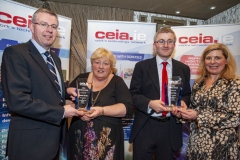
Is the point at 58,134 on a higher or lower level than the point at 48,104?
lower

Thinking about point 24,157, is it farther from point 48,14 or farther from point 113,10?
point 113,10

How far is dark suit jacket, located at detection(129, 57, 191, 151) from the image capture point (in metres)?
2.25

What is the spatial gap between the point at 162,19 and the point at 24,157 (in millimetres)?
5670

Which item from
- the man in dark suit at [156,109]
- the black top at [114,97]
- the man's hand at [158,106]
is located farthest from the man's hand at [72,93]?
the man's hand at [158,106]

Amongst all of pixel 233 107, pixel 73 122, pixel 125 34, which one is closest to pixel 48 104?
pixel 73 122

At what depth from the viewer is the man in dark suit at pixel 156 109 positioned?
7.33ft

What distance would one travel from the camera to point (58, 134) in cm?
176

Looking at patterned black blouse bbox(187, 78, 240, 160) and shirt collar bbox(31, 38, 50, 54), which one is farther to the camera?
patterned black blouse bbox(187, 78, 240, 160)

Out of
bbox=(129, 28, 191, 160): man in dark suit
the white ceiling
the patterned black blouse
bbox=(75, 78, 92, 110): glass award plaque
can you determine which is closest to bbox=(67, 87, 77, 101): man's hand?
bbox=(75, 78, 92, 110): glass award plaque

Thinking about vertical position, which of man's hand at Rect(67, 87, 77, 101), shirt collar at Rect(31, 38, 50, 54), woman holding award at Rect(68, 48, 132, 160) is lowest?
woman holding award at Rect(68, 48, 132, 160)

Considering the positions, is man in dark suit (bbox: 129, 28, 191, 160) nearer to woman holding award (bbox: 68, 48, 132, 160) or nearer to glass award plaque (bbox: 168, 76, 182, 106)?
glass award plaque (bbox: 168, 76, 182, 106)

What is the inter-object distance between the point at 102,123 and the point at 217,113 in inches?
45.0

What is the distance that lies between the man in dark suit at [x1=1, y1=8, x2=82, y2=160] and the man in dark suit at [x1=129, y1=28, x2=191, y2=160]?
0.83 m

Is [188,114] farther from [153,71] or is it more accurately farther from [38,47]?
[38,47]
